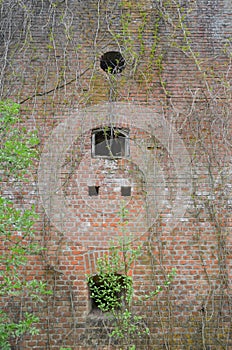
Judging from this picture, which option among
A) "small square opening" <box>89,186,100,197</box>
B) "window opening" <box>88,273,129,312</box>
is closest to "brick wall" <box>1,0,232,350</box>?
"small square opening" <box>89,186,100,197</box>

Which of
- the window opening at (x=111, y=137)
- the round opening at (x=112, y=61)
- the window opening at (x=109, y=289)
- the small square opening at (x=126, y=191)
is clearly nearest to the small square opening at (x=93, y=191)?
the small square opening at (x=126, y=191)

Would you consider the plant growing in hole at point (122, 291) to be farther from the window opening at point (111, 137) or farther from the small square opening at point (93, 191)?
the window opening at point (111, 137)

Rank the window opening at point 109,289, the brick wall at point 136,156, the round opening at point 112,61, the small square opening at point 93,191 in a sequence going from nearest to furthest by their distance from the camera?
the window opening at point 109,289 < the brick wall at point 136,156 < the small square opening at point 93,191 < the round opening at point 112,61

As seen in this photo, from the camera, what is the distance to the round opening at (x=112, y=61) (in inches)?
207

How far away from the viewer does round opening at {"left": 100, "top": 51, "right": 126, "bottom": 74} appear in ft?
17.3

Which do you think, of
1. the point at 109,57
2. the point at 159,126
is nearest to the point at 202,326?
the point at 159,126

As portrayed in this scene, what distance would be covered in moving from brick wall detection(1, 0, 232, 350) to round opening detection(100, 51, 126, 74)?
3.9 inches

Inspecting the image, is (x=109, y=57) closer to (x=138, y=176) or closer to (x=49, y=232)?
(x=138, y=176)

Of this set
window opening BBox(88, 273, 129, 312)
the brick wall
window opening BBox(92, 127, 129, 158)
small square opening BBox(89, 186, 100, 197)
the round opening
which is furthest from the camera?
the round opening

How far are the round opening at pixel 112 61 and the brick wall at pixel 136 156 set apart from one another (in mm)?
98

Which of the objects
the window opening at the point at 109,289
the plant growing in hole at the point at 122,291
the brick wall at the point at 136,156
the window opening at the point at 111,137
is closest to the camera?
the window opening at the point at 109,289

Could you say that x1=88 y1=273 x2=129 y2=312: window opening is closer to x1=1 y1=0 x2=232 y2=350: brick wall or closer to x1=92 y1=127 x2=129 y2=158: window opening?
x1=1 y1=0 x2=232 y2=350: brick wall

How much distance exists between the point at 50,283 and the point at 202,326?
1829mm

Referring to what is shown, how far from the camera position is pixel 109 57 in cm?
536
